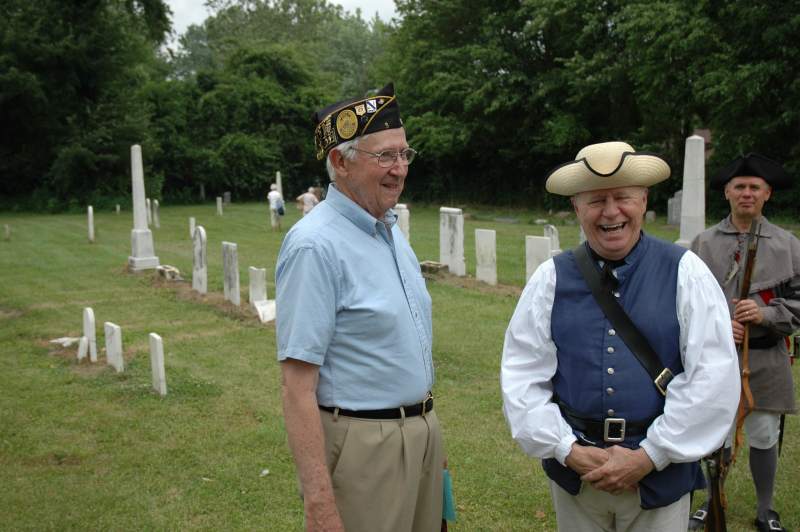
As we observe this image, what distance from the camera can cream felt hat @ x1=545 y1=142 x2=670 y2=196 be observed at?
2449 mm

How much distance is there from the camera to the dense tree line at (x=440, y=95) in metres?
21.8

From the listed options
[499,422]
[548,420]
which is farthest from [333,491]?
[499,422]

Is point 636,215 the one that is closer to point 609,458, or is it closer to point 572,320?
point 572,320

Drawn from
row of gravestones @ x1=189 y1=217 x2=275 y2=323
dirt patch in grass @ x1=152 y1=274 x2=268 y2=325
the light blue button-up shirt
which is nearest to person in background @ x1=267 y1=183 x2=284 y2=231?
dirt patch in grass @ x1=152 y1=274 x2=268 y2=325

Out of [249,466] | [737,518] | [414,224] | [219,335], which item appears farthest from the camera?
[414,224]

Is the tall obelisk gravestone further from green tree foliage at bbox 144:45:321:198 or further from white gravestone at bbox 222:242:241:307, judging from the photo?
green tree foliage at bbox 144:45:321:198

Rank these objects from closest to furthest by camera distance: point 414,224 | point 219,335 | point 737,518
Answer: point 737,518 < point 219,335 < point 414,224

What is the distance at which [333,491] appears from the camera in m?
2.44

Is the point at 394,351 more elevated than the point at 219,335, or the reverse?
the point at 394,351

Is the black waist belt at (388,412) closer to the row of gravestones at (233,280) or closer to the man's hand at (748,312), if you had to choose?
the man's hand at (748,312)

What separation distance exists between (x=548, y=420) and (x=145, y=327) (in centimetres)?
840

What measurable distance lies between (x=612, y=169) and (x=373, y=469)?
1.29 m

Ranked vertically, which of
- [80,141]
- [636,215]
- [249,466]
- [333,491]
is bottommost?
[249,466]

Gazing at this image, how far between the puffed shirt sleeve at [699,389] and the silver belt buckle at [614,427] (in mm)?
78
